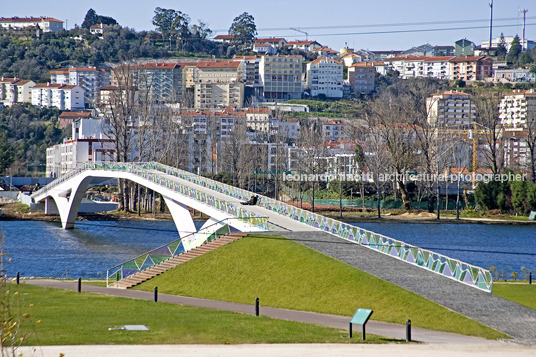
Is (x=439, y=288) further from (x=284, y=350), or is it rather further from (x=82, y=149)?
(x=82, y=149)

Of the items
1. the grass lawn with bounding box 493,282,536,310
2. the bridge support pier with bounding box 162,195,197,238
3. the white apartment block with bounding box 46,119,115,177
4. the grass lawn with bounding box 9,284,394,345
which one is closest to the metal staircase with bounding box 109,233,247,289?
the grass lawn with bounding box 9,284,394,345

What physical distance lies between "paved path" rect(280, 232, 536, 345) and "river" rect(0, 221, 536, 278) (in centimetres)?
1536

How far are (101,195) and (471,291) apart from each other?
270ft

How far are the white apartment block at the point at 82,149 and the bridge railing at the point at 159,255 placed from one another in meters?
68.9

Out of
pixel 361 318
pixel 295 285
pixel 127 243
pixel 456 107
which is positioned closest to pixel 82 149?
pixel 127 243

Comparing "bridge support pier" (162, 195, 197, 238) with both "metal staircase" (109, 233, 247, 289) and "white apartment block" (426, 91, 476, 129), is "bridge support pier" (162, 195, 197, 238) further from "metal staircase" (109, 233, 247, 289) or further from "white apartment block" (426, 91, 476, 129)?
"white apartment block" (426, 91, 476, 129)

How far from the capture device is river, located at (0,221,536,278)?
5004 cm

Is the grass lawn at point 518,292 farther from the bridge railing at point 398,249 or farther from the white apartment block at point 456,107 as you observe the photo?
the white apartment block at point 456,107

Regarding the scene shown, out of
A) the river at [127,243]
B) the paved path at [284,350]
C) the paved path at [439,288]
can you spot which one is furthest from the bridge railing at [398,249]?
the river at [127,243]

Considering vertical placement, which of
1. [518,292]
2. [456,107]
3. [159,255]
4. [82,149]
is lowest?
[518,292]

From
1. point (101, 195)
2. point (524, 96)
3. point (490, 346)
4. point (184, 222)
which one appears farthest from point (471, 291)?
point (524, 96)

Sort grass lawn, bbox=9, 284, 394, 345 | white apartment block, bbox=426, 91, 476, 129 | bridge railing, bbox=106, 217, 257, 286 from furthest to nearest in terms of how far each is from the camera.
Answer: white apartment block, bbox=426, 91, 476, 129
bridge railing, bbox=106, 217, 257, 286
grass lawn, bbox=9, 284, 394, 345

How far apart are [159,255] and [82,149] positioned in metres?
83.4

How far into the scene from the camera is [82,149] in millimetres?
119000
